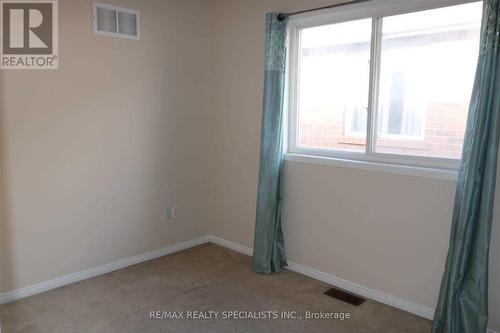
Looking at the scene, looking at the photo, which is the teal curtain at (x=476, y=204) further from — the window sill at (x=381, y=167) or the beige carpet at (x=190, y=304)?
the beige carpet at (x=190, y=304)

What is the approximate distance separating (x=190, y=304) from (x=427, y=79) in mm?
2312

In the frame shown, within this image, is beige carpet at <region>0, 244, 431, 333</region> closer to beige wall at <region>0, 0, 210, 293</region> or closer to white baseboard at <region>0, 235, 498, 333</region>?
white baseboard at <region>0, 235, 498, 333</region>

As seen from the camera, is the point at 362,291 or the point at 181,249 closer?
the point at 362,291

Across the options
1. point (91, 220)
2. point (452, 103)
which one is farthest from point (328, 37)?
point (91, 220)

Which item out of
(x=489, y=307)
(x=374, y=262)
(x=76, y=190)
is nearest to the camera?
(x=489, y=307)

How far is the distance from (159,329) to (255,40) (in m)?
2.52

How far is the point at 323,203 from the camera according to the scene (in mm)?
3334

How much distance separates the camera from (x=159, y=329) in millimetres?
2639

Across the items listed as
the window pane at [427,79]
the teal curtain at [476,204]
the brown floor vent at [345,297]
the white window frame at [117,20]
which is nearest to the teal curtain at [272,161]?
the brown floor vent at [345,297]

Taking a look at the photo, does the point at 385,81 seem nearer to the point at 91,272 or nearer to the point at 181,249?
the point at 181,249

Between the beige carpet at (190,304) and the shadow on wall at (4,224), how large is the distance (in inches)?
7.3

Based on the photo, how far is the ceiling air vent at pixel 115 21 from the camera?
3.22 metres

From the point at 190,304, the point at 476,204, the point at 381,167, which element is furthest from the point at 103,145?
the point at 476,204

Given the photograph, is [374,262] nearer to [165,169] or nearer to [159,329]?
[159,329]
